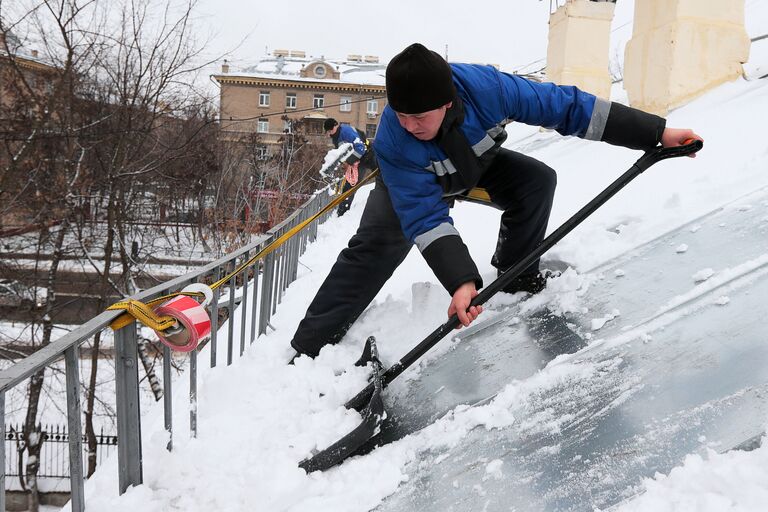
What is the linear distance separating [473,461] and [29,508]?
1360 cm

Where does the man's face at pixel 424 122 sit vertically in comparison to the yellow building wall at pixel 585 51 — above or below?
below

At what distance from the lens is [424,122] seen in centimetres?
228

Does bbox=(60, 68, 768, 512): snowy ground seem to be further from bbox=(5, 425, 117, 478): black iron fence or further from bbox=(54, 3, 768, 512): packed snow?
bbox=(5, 425, 117, 478): black iron fence

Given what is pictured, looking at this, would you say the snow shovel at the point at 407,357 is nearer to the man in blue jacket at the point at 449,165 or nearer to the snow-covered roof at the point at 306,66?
the man in blue jacket at the point at 449,165

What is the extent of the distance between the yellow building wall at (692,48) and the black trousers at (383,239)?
4.37 metres

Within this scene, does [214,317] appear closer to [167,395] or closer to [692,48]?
[167,395]

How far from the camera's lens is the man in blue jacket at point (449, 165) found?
2275mm

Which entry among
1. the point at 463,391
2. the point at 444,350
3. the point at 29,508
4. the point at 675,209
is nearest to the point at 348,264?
the point at 444,350

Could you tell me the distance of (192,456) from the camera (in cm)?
226

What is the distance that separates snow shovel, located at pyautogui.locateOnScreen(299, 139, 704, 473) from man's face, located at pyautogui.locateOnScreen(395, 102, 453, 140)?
0.64 metres

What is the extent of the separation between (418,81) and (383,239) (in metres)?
0.93

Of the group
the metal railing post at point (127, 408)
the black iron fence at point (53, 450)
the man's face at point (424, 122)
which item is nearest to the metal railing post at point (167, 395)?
the metal railing post at point (127, 408)

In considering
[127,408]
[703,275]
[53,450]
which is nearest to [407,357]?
[127,408]

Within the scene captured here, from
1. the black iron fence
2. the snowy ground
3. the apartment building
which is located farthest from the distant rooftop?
the snowy ground
